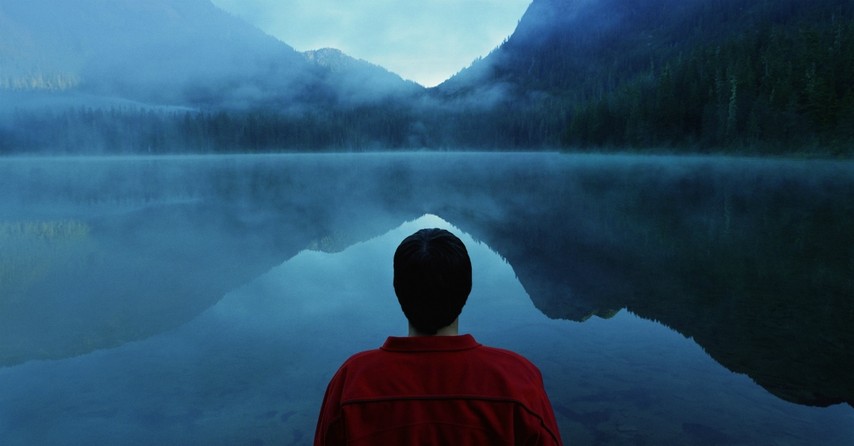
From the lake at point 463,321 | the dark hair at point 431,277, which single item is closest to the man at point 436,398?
the dark hair at point 431,277

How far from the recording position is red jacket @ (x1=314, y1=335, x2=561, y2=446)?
2311mm

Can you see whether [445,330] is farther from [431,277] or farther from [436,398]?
[436,398]

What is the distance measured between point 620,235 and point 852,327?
985cm

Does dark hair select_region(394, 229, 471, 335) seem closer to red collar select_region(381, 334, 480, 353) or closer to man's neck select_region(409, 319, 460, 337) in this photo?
man's neck select_region(409, 319, 460, 337)

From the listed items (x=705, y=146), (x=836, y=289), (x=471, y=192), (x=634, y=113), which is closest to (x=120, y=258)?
(x=836, y=289)

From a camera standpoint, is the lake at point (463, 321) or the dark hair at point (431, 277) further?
the lake at point (463, 321)

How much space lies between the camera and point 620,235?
64.1 feet

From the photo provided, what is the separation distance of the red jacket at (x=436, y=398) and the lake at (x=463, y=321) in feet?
14.9

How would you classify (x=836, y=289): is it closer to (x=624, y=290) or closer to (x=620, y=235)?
(x=624, y=290)

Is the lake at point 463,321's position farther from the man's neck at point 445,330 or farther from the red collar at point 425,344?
the red collar at point 425,344

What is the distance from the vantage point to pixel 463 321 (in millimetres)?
10633

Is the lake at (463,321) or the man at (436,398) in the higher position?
the man at (436,398)

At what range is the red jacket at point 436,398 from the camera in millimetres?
2311

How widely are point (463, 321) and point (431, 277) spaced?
325 inches
